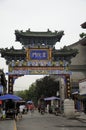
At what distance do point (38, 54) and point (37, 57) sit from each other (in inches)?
17.3

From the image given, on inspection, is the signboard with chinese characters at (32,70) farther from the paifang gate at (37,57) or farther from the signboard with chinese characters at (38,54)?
the signboard with chinese characters at (38,54)

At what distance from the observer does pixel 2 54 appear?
134 ft

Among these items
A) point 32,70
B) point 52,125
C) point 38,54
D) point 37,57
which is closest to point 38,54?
point 38,54

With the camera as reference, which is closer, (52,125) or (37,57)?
(52,125)

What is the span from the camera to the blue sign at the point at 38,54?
39.5 m

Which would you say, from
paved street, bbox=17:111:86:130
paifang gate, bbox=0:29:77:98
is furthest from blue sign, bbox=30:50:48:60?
paved street, bbox=17:111:86:130

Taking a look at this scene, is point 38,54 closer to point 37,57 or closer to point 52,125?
point 37,57

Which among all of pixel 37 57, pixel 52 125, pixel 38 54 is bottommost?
pixel 52 125

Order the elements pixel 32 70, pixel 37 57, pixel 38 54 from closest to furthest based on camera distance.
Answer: pixel 32 70
pixel 37 57
pixel 38 54

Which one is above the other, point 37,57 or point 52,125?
point 37,57

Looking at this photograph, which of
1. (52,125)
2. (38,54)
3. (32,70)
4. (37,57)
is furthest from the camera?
(38,54)

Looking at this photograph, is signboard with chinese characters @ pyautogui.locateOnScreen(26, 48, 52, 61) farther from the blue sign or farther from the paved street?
the paved street

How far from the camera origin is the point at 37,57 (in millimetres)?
39500

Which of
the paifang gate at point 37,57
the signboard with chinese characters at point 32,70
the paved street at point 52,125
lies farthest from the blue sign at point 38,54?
the paved street at point 52,125
